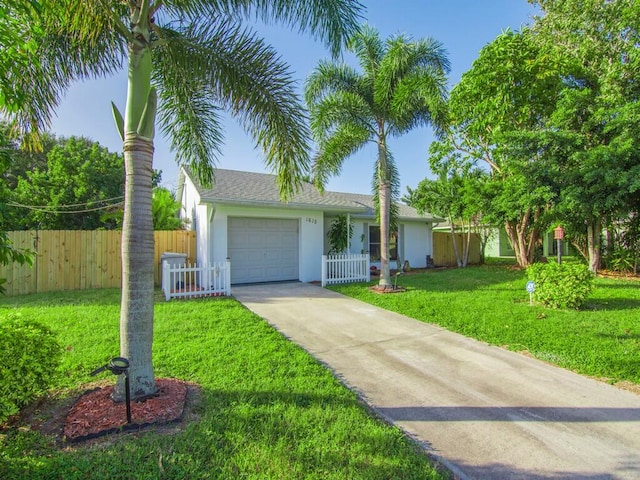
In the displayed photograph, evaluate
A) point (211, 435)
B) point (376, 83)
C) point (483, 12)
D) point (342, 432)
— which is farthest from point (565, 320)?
point (483, 12)

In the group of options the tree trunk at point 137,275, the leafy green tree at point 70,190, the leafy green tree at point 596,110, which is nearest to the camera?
the tree trunk at point 137,275

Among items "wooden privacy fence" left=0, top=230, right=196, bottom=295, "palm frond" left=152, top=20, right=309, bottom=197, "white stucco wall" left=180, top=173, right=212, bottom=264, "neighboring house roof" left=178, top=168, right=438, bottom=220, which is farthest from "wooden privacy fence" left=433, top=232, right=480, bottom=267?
"palm frond" left=152, top=20, right=309, bottom=197

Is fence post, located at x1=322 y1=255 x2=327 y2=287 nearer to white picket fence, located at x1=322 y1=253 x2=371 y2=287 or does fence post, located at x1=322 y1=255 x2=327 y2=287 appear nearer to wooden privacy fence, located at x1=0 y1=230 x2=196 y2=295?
white picket fence, located at x1=322 y1=253 x2=371 y2=287

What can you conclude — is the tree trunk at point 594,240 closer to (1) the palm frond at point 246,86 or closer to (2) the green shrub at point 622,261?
(2) the green shrub at point 622,261

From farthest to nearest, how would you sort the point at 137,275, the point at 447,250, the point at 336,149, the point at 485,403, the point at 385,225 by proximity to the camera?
the point at 447,250
the point at 336,149
the point at 385,225
the point at 485,403
the point at 137,275

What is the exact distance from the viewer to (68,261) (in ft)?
33.4

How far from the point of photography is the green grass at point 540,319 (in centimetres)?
456

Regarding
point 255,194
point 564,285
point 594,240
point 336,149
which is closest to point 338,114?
point 336,149

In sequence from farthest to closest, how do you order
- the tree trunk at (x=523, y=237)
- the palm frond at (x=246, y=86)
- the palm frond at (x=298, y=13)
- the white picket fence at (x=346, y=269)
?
the tree trunk at (x=523, y=237), the white picket fence at (x=346, y=269), the palm frond at (x=246, y=86), the palm frond at (x=298, y=13)

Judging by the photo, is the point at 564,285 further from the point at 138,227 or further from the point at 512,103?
the point at 138,227

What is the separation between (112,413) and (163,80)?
4831mm

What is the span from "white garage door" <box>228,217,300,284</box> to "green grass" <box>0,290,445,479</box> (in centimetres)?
616

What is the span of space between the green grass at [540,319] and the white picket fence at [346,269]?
0.78m

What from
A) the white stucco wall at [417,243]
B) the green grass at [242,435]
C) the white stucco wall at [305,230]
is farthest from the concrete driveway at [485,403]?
the white stucco wall at [417,243]
